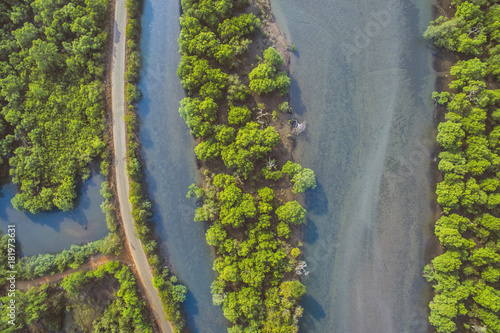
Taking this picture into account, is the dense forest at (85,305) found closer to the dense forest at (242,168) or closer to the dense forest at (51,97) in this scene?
the dense forest at (51,97)

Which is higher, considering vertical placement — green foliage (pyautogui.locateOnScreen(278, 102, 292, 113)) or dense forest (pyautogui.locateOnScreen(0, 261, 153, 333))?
green foliage (pyautogui.locateOnScreen(278, 102, 292, 113))

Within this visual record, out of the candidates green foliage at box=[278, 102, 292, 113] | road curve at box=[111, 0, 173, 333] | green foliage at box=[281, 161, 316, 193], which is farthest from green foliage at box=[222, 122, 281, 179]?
road curve at box=[111, 0, 173, 333]

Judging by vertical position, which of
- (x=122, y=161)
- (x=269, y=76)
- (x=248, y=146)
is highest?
(x=269, y=76)

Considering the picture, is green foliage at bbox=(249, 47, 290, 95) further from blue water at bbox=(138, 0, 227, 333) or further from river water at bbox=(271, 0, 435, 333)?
blue water at bbox=(138, 0, 227, 333)

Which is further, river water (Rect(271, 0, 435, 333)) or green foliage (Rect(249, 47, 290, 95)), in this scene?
river water (Rect(271, 0, 435, 333))

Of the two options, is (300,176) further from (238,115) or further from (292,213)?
(238,115)

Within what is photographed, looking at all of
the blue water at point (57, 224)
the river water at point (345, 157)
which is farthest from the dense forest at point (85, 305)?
the river water at point (345, 157)

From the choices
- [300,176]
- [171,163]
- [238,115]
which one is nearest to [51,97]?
[171,163]
